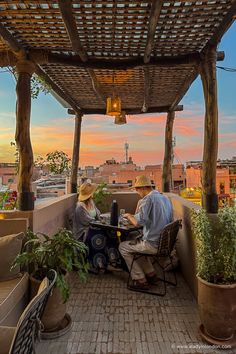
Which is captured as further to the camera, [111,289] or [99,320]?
[111,289]

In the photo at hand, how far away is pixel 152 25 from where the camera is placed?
2396 mm

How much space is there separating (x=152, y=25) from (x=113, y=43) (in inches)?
22.1

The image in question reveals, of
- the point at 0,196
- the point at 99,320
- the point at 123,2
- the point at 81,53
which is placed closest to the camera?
the point at 123,2

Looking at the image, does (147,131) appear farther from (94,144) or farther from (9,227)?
(9,227)

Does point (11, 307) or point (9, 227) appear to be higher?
point (9, 227)

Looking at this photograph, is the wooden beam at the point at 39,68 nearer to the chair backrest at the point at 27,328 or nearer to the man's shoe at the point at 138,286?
the chair backrest at the point at 27,328

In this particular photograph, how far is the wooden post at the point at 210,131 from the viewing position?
283cm

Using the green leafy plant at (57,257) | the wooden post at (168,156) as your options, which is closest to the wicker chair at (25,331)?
the green leafy plant at (57,257)

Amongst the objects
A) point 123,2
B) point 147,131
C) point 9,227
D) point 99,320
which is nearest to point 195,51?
point 123,2

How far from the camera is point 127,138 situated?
12539 mm

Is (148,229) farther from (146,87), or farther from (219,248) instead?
(146,87)

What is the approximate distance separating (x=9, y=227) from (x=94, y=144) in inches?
342

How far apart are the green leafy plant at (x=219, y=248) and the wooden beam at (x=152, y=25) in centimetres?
161

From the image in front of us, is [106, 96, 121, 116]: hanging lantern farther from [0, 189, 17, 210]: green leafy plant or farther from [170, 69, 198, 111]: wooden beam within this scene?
[0, 189, 17, 210]: green leafy plant
